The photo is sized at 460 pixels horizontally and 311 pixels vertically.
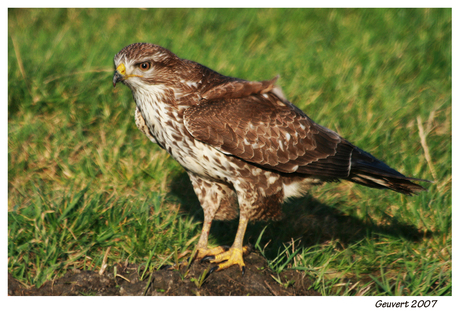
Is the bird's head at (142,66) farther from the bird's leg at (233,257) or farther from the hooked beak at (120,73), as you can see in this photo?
the bird's leg at (233,257)

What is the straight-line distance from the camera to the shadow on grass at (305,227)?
15.3 feet

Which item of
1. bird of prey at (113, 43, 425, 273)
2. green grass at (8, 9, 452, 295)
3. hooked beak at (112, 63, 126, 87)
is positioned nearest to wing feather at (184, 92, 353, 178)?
bird of prey at (113, 43, 425, 273)

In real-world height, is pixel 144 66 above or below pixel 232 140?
above

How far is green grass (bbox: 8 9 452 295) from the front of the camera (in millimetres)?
4199

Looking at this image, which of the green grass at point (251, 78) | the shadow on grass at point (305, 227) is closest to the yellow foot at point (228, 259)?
the green grass at point (251, 78)

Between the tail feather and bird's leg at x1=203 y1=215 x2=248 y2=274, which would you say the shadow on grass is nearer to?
bird's leg at x1=203 y1=215 x2=248 y2=274

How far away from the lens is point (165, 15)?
8477 millimetres

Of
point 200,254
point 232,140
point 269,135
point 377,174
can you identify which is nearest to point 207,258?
point 200,254

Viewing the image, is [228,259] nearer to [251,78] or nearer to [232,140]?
[232,140]

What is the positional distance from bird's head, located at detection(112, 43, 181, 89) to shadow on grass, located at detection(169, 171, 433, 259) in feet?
5.04

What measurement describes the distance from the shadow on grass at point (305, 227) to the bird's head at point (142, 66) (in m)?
1.54

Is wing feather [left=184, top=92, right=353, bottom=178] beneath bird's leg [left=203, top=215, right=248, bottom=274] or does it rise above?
above

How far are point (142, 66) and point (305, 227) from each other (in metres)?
2.28

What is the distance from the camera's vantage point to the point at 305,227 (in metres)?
4.82
